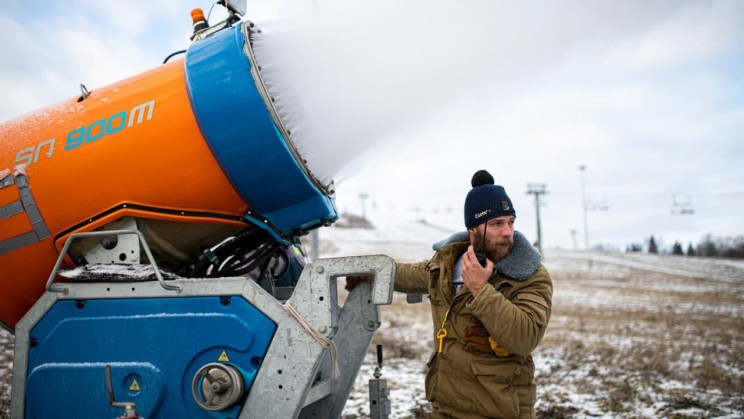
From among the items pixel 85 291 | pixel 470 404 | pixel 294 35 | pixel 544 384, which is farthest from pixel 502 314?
pixel 544 384

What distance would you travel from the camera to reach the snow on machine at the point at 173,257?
2299 mm

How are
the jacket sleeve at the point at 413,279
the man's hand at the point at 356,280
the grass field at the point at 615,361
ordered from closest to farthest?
1. the man's hand at the point at 356,280
2. the jacket sleeve at the point at 413,279
3. the grass field at the point at 615,361

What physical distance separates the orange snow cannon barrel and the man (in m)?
0.95

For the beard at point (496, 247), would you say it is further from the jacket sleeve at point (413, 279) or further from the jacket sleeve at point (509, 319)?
the jacket sleeve at point (413, 279)

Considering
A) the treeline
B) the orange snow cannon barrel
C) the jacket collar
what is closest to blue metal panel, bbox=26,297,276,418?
the orange snow cannon barrel

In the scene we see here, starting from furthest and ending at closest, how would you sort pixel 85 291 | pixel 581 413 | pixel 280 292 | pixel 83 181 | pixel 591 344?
pixel 591 344
pixel 581 413
pixel 280 292
pixel 83 181
pixel 85 291

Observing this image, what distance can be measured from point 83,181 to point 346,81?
4.84ft

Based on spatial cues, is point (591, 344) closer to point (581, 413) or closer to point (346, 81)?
point (581, 413)

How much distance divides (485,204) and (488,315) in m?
0.64

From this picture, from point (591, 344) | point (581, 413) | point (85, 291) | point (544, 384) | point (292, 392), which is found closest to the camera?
point (292, 392)

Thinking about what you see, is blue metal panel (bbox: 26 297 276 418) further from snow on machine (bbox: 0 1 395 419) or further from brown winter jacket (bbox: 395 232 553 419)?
brown winter jacket (bbox: 395 232 553 419)

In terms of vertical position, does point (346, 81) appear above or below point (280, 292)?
above

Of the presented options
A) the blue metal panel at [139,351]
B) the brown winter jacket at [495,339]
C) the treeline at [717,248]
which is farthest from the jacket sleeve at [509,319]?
the treeline at [717,248]

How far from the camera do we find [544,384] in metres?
6.70
